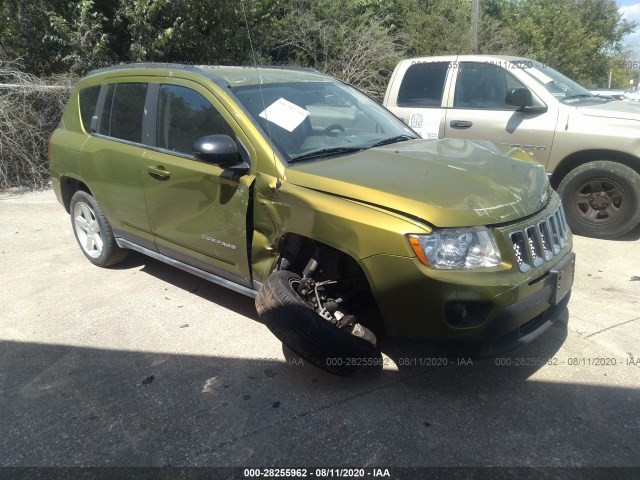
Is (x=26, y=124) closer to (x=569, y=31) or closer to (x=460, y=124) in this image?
(x=460, y=124)

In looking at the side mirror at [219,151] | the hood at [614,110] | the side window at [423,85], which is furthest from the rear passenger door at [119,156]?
the hood at [614,110]

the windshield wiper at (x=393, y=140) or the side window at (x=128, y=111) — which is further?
the side window at (x=128, y=111)

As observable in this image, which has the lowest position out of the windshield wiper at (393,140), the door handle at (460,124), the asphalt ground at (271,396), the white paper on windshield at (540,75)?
the asphalt ground at (271,396)

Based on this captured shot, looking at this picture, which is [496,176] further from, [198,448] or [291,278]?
[198,448]

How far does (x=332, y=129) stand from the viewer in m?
3.68

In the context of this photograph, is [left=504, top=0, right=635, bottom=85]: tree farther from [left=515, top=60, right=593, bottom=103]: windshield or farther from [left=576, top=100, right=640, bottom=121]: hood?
[left=576, top=100, right=640, bottom=121]: hood

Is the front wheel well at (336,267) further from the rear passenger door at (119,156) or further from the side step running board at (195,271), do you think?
the rear passenger door at (119,156)

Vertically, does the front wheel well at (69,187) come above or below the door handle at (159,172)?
below

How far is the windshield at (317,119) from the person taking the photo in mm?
3357

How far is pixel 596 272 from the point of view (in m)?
4.65

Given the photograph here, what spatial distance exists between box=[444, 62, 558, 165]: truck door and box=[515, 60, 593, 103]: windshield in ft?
0.76

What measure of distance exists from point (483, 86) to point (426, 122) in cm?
75

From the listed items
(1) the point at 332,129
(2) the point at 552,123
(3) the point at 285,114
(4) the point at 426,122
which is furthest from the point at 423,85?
(3) the point at 285,114

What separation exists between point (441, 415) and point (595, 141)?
3768mm
